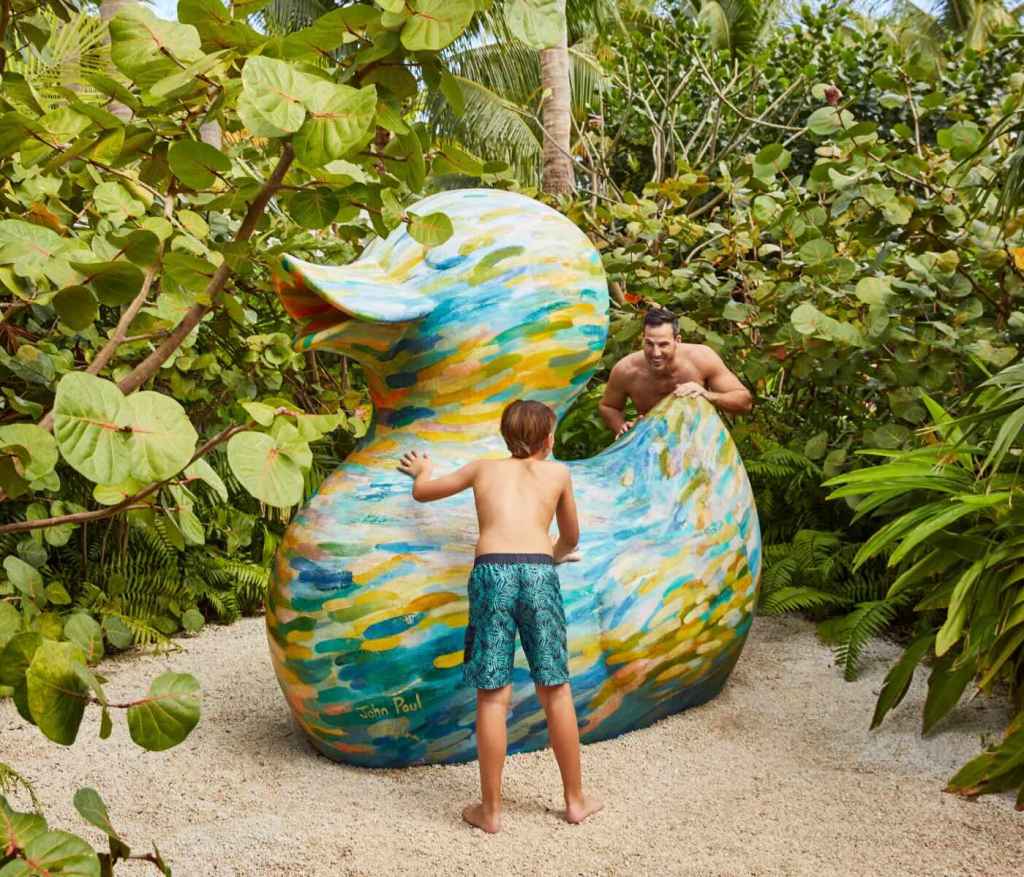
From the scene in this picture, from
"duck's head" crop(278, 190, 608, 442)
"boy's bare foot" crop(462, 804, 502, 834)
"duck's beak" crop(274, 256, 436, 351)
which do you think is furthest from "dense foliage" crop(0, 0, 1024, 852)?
"boy's bare foot" crop(462, 804, 502, 834)

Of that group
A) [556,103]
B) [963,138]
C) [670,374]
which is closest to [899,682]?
[670,374]

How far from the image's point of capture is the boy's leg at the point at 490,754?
10.2ft

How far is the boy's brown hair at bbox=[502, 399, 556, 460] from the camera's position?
130 inches

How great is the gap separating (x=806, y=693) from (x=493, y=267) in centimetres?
200

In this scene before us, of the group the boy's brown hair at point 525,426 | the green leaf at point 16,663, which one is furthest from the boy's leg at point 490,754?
the green leaf at point 16,663

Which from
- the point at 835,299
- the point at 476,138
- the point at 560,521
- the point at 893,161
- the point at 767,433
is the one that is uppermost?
the point at 893,161

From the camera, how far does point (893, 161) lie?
4762 millimetres

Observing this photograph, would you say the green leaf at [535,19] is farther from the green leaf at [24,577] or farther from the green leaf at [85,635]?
the green leaf at [24,577]

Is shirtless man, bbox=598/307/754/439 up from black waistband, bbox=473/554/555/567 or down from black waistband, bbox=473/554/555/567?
up

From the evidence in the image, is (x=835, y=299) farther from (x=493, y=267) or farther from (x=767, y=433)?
(x=493, y=267)

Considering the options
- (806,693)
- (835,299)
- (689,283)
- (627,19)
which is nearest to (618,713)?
(806,693)

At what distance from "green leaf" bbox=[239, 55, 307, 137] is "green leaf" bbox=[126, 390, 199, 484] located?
10.3 inches

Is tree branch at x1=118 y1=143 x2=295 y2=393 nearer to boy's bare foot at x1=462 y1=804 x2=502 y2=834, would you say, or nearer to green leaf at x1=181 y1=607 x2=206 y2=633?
boy's bare foot at x1=462 y1=804 x2=502 y2=834

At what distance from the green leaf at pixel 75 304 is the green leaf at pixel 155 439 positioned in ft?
0.84
